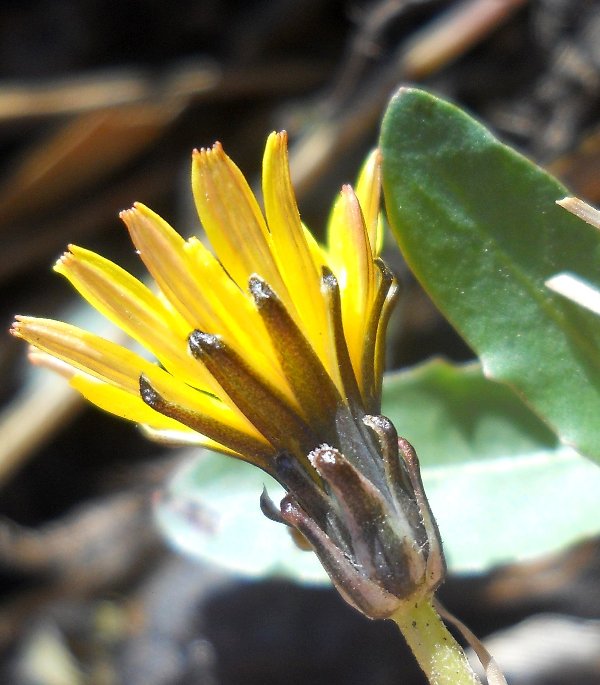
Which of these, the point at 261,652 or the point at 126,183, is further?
the point at 126,183

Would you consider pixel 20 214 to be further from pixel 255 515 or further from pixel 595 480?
pixel 595 480

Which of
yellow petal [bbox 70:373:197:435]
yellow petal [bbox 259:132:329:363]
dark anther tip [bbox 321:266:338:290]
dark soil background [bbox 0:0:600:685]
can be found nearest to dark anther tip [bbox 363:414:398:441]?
yellow petal [bbox 259:132:329:363]

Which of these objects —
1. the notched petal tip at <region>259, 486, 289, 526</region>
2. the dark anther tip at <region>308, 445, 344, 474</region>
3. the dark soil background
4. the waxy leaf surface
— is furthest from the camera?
the dark soil background

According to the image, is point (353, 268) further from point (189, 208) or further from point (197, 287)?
point (189, 208)

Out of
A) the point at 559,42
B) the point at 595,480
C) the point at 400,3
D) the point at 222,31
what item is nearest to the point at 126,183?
the point at 222,31

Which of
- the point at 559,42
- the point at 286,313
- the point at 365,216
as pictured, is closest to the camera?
the point at 286,313

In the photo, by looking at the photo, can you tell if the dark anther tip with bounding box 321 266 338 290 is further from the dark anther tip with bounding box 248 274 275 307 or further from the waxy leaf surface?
the waxy leaf surface
